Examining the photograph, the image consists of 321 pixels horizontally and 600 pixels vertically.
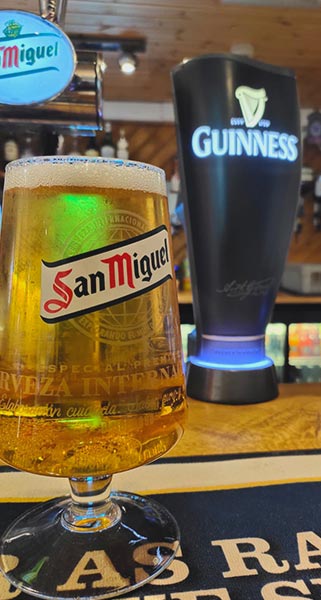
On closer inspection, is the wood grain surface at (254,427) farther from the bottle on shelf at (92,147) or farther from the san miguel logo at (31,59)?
the bottle on shelf at (92,147)

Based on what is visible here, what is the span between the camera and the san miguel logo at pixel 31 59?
3.58ft

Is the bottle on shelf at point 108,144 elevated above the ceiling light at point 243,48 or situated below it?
below

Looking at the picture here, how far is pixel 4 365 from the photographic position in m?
0.41

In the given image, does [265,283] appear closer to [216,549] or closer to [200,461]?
[200,461]

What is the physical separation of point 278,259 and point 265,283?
53mm

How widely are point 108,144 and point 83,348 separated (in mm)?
3761

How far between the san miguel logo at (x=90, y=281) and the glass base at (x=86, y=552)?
8.0 inches

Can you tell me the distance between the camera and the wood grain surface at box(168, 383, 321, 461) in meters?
0.67

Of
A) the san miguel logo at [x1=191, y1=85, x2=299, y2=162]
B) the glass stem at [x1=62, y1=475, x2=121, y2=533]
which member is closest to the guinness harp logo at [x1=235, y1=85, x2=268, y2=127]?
the san miguel logo at [x1=191, y1=85, x2=299, y2=162]

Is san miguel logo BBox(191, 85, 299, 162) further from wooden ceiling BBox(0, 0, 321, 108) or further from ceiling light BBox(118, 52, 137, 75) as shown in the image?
ceiling light BBox(118, 52, 137, 75)

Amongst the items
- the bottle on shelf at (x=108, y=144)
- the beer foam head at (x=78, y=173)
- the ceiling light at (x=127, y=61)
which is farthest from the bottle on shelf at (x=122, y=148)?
the beer foam head at (x=78, y=173)

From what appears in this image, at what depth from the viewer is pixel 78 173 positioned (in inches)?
15.8

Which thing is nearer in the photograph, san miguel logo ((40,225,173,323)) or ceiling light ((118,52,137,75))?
san miguel logo ((40,225,173,323))

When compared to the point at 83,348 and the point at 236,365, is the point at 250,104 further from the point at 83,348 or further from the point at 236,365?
the point at 83,348
